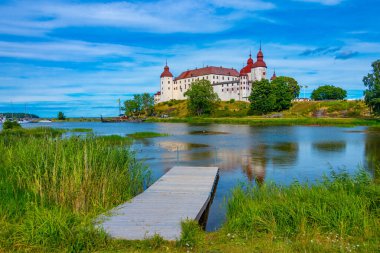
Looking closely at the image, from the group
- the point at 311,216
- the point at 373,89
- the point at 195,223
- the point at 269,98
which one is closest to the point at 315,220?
the point at 311,216

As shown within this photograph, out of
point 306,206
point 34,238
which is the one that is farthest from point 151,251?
point 306,206

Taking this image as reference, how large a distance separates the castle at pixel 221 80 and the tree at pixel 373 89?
2168 inches

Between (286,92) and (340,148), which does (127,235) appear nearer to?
(340,148)

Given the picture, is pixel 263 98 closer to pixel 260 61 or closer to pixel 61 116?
pixel 260 61

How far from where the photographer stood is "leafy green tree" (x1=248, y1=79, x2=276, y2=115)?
98.0 metres

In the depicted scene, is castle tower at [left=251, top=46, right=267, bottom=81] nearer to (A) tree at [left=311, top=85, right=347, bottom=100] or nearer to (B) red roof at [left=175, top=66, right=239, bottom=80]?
(B) red roof at [left=175, top=66, right=239, bottom=80]

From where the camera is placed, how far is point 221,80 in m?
156

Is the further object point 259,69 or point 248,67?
point 248,67

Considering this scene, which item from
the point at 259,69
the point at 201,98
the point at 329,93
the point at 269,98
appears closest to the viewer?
the point at 269,98

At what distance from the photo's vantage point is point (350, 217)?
812 centimetres

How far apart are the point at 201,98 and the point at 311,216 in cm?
10206

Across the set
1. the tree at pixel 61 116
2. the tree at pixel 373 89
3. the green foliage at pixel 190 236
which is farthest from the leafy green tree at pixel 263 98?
the tree at pixel 61 116

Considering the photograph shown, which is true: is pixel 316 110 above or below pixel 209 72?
below

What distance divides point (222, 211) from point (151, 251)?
16.2ft
